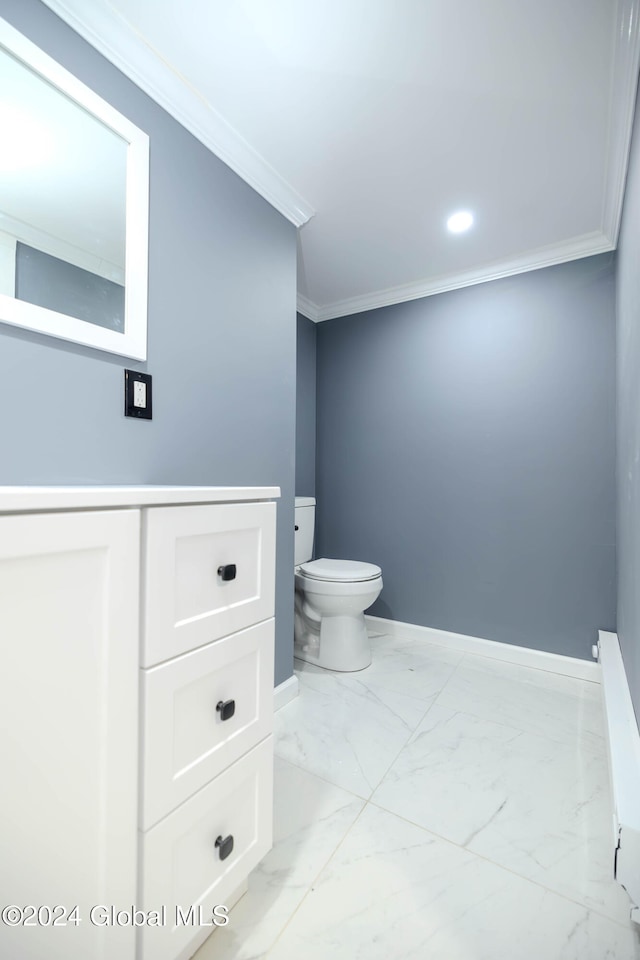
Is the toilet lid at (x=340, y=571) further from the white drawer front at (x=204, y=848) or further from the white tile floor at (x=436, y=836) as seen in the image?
the white drawer front at (x=204, y=848)

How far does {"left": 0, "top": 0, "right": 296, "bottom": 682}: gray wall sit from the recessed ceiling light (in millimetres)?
736

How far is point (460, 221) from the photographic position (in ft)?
6.05

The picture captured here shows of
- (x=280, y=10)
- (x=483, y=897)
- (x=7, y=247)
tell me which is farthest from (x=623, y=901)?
(x=280, y=10)

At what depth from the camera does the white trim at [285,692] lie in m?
1.62

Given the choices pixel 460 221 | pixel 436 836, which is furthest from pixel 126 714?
pixel 460 221

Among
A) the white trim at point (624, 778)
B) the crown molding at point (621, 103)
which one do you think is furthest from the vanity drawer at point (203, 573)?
the crown molding at point (621, 103)

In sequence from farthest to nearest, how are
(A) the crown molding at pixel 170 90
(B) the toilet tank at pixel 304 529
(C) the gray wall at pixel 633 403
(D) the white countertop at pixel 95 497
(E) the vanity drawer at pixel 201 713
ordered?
(B) the toilet tank at pixel 304 529 → (C) the gray wall at pixel 633 403 → (A) the crown molding at pixel 170 90 → (E) the vanity drawer at pixel 201 713 → (D) the white countertop at pixel 95 497

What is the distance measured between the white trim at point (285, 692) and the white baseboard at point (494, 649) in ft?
2.78

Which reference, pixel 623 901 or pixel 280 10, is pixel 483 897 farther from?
pixel 280 10

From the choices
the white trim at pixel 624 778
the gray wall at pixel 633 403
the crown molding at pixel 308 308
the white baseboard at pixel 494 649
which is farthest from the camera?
the crown molding at pixel 308 308

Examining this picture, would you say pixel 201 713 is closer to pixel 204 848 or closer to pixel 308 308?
pixel 204 848

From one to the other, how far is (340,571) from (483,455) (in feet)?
3.29

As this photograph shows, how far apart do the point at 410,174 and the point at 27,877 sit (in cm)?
212

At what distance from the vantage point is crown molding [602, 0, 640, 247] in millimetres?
1032
